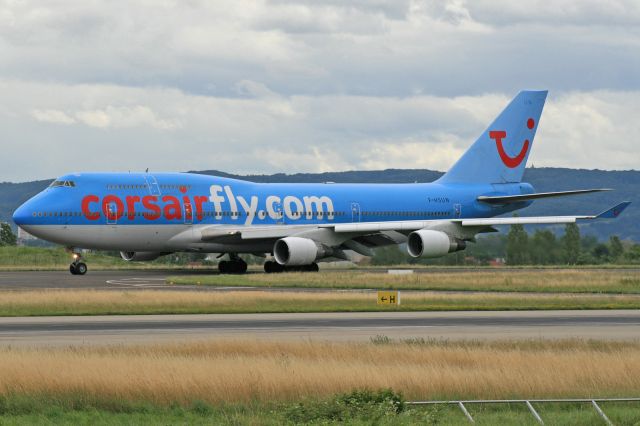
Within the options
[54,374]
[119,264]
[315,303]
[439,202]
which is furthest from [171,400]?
[119,264]

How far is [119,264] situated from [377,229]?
25929 mm

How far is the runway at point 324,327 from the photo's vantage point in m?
31.2

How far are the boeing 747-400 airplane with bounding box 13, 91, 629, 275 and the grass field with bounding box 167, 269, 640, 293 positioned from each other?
3168mm

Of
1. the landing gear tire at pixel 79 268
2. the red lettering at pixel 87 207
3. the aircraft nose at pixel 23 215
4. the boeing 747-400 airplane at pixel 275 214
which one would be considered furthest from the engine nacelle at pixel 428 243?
the aircraft nose at pixel 23 215

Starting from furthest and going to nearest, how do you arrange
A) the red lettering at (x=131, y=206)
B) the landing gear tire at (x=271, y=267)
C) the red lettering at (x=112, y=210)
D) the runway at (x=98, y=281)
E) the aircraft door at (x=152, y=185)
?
1. the landing gear tire at (x=271, y=267)
2. the aircraft door at (x=152, y=185)
3. the red lettering at (x=131, y=206)
4. the red lettering at (x=112, y=210)
5. the runway at (x=98, y=281)

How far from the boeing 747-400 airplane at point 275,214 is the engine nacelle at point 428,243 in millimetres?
54

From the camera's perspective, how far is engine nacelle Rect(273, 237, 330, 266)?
208 feet

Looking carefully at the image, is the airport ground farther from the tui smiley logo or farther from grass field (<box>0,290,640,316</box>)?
the tui smiley logo

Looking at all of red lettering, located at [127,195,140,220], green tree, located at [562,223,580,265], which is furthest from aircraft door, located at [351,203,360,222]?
green tree, located at [562,223,580,265]

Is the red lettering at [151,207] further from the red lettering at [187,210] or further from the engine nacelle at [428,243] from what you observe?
the engine nacelle at [428,243]

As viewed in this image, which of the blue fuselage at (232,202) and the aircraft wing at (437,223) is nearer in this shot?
the blue fuselage at (232,202)

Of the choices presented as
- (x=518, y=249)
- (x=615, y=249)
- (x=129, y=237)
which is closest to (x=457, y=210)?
(x=518, y=249)

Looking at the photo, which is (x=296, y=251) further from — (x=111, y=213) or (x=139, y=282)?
(x=111, y=213)

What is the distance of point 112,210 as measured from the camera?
6125 cm
